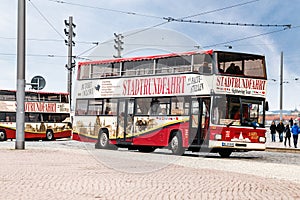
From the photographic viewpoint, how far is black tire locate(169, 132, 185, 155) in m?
22.3

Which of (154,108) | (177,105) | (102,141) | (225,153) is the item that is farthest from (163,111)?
(102,141)

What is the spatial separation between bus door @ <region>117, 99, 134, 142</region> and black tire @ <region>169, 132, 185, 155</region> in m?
2.47

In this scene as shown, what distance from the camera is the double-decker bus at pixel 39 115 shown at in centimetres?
4169

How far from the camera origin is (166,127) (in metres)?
23.0

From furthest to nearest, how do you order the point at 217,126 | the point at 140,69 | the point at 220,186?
the point at 140,69 < the point at 217,126 < the point at 220,186

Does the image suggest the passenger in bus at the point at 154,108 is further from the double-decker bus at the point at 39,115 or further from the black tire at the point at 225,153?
the double-decker bus at the point at 39,115

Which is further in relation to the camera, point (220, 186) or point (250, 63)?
point (250, 63)

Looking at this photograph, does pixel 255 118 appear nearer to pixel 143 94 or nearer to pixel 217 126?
pixel 217 126

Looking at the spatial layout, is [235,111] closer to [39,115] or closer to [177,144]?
[177,144]

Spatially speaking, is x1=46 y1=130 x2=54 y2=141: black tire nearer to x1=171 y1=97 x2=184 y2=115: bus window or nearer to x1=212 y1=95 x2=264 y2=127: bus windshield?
x1=171 y1=97 x2=184 y2=115: bus window

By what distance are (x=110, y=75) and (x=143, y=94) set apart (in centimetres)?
245

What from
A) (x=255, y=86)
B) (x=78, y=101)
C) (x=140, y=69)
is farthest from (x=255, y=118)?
(x=78, y=101)

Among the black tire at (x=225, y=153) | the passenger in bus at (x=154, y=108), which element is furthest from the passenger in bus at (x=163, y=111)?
the black tire at (x=225, y=153)

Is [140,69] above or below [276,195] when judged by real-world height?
above
